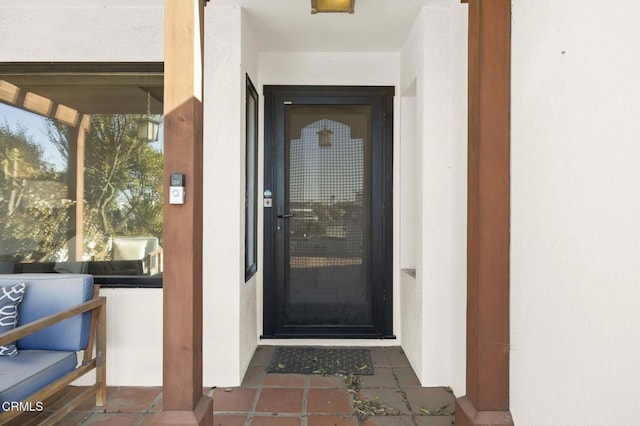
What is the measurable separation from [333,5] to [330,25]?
1.74 ft

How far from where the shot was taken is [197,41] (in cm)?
176

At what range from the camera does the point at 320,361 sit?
3.19 meters

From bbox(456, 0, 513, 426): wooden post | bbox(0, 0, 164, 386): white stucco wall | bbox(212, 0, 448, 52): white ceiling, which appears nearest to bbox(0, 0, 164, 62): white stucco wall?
bbox(0, 0, 164, 386): white stucco wall

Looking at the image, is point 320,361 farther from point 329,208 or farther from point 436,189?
point 436,189

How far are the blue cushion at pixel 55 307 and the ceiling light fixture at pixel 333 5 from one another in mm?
2159

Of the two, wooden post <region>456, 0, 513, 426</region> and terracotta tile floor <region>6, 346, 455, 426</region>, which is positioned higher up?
wooden post <region>456, 0, 513, 426</region>

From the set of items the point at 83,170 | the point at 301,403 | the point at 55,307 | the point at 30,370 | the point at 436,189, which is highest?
the point at 83,170

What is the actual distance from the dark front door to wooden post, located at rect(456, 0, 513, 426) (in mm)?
1899

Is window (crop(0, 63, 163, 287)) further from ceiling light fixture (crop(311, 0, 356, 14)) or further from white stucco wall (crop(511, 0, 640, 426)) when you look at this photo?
white stucco wall (crop(511, 0, 640, 426))

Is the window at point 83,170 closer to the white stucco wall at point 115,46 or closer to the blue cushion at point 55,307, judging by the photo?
the white stucco wall at point 115,46

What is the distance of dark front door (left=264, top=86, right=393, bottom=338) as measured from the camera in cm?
357

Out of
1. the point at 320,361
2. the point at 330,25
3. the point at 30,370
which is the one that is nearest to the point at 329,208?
the point at 320,361

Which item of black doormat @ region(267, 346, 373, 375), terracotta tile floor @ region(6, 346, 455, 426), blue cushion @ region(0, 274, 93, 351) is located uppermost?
blue cushion @ region(0, 274, 93, 351)

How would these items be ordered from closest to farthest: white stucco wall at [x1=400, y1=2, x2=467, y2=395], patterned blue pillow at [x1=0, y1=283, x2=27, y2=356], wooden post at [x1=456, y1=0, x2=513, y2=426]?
wooden post at [x1=456, y1=0, x2=513, y2=426] → patterned blue pillow at [x1=0, y1=283, x2=27, y2=356] → white stucco wall at [x1=400, y1=2, x2=467, y2=395]
